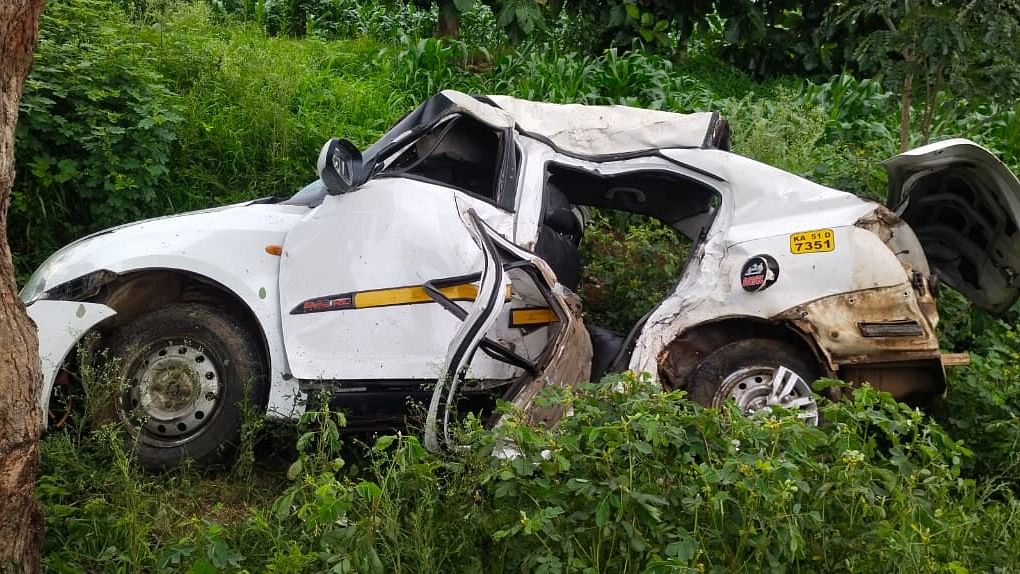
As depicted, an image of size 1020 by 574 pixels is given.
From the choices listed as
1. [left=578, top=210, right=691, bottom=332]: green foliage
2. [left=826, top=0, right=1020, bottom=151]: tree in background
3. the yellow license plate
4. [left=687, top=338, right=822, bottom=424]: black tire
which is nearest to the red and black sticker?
[left=687, top=338, right=822, bottom=424]: black tire

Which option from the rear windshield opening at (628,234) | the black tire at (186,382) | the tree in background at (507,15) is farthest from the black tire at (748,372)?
the tree in background at (507,15)

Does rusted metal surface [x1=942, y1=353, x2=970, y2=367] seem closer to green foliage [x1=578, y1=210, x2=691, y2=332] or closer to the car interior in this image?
the car interior

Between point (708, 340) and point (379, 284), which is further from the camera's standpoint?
point (708, 340)

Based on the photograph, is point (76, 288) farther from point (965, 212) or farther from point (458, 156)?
point (965, 212)

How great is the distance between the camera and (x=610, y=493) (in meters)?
3.14

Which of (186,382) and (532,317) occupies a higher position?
(532,317)

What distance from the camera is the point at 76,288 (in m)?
4.62

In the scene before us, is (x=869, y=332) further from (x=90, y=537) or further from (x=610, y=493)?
(x=90, y=537)

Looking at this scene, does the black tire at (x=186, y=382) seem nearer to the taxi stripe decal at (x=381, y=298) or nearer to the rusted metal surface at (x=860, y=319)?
the taxi stripe decal at (x=381, y=298)

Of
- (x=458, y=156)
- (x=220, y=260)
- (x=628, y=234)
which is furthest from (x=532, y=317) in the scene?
(x=628, y=234)

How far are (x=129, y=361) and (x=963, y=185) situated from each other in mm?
4256

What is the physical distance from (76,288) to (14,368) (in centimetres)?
140

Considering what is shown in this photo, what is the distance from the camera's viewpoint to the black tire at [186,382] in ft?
15.1

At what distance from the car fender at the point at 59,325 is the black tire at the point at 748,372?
2854 millimetres
